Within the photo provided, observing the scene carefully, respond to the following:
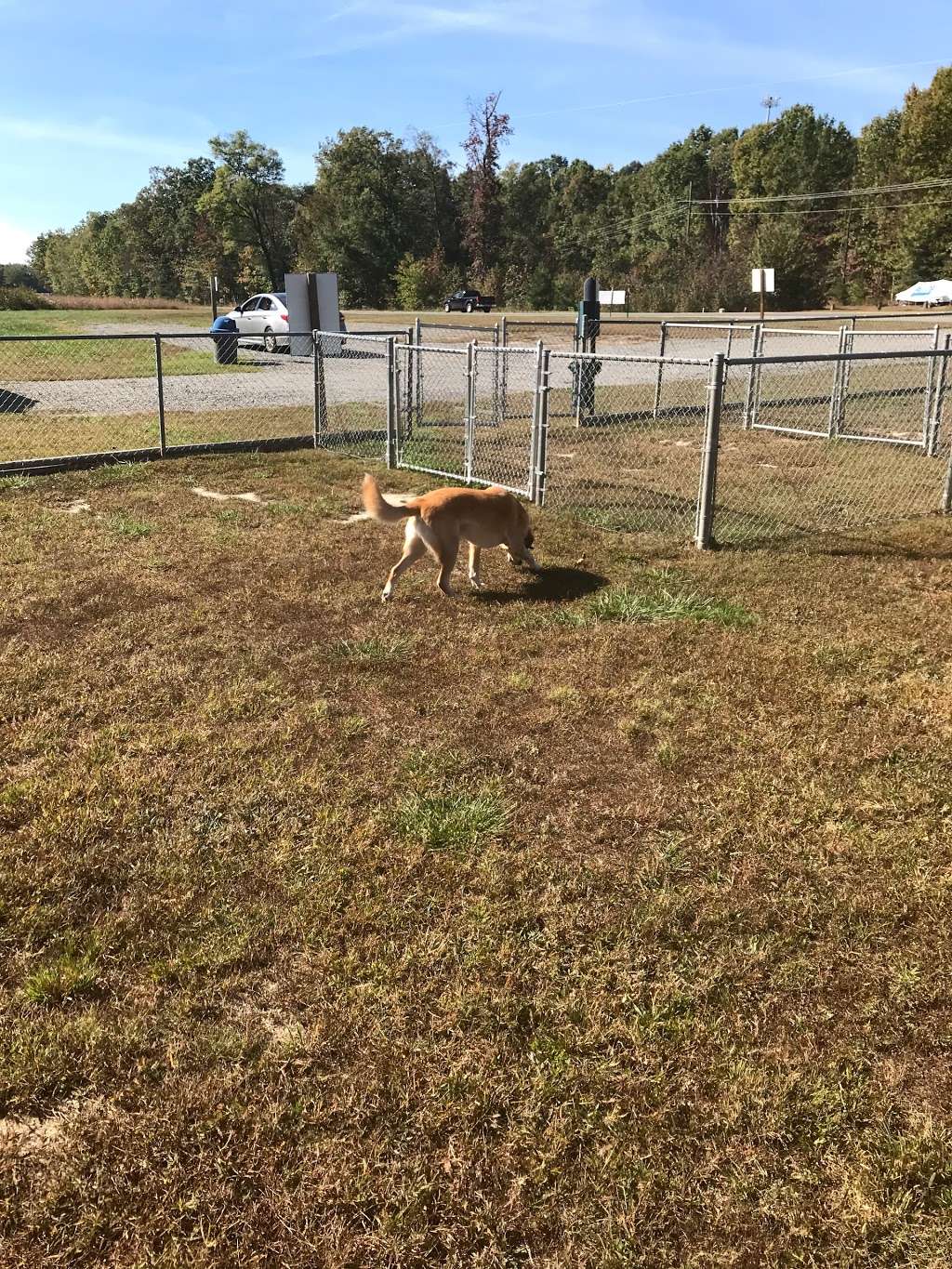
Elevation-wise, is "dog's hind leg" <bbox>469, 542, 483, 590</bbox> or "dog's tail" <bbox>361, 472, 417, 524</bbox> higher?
"dog's tail" <bbox>361, 472, 417, 524</bbox>

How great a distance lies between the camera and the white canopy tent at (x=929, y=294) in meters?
50.3

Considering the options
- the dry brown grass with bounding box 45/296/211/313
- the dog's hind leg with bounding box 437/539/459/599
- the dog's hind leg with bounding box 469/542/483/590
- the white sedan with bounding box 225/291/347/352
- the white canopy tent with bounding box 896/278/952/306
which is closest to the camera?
the dog's hind leg with bounding box 437/539/459/599

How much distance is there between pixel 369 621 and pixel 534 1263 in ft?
12.8

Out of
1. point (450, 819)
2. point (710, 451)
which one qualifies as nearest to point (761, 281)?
point (710, 451)

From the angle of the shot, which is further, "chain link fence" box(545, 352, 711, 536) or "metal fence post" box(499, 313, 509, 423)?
"metal fence post" box(499, 313, 509, 423)

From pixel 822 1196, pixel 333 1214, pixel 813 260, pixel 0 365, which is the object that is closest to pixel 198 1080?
pixel 333 1214

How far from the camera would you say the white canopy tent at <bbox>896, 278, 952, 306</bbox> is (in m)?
50.3

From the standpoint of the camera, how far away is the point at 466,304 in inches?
1966

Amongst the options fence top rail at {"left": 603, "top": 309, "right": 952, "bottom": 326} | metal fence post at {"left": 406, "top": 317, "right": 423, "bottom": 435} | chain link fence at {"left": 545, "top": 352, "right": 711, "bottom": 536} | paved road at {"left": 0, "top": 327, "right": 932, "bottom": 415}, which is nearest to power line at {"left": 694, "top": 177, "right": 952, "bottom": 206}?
fence top rail at {"left": 603, "top": 309, "right": 952, "bottom": 326}

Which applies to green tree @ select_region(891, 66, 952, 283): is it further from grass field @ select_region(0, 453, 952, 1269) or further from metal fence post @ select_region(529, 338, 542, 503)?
grass field @ select_region(0, 453, 952, 1269)

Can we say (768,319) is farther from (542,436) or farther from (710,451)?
(710,451)

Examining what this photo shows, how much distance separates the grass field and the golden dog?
1.99 ft

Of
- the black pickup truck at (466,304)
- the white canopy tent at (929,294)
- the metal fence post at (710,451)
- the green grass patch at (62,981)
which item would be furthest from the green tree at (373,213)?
the green grass patch at (62,981)

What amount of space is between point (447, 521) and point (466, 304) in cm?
4795
